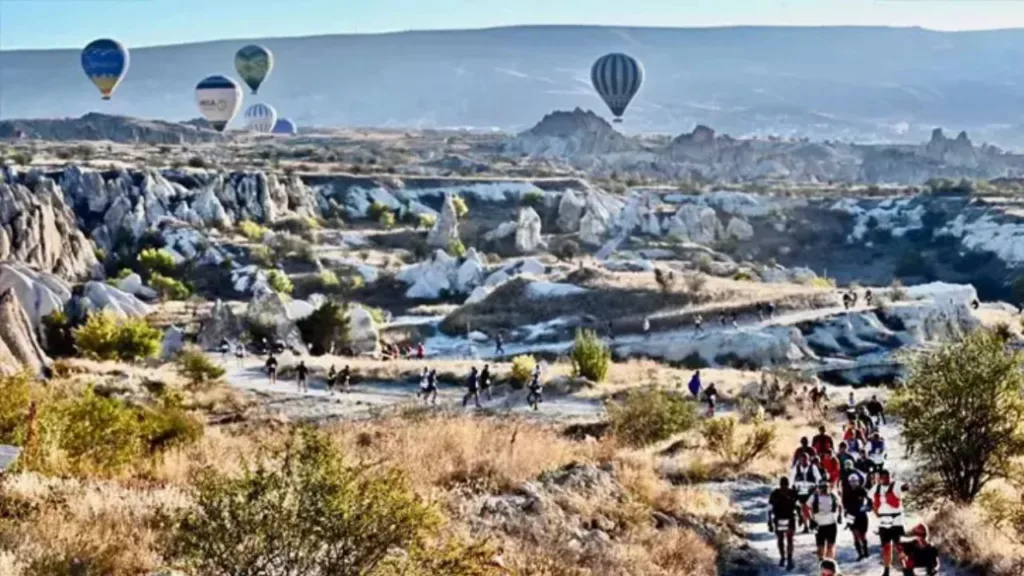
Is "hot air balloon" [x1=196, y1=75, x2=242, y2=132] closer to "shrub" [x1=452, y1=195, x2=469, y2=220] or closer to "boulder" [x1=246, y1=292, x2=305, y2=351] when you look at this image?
"shrub" [x1=452, y1=195, x2=469, y2=220]

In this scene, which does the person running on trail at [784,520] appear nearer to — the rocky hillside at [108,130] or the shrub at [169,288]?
the shrub at [169,288]

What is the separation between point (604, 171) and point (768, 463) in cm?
12785

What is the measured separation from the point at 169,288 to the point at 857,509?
51.6 metres

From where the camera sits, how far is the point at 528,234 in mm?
77250

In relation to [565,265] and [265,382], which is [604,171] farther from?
[265,382]

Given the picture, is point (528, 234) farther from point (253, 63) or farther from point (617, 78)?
point (253, 63)

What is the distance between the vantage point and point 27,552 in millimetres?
7164

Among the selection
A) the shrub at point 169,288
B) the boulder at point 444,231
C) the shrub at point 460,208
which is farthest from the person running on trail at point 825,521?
the shrub at point 460,208

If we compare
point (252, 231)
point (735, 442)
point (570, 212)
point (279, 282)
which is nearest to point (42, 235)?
point (279, 282)

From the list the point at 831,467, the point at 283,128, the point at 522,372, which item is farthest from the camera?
the point at 283,128

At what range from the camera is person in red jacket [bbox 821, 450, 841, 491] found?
1362cm

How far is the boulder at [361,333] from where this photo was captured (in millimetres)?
41938

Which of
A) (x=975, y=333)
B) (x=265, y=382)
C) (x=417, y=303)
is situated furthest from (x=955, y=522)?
(x=417, y=303)

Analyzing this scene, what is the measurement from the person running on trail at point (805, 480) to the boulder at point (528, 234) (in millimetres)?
63118
